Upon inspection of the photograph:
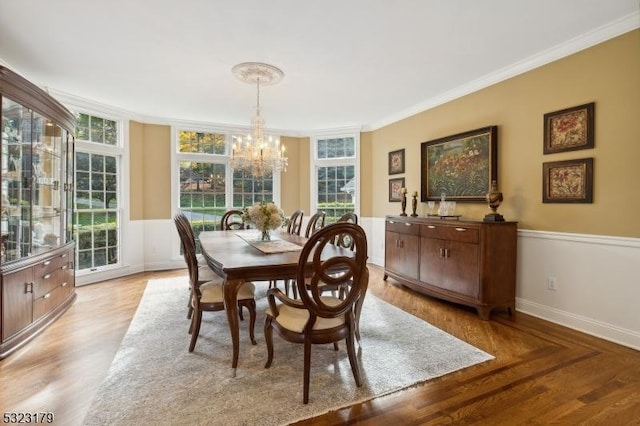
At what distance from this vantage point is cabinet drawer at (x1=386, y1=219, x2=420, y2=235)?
4067 millimetres

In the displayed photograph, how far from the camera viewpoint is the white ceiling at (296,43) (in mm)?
2395

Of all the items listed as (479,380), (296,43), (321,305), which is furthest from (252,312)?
(296,43)

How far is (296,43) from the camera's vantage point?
114 inches

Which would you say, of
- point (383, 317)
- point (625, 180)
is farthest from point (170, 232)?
point (625, 180)

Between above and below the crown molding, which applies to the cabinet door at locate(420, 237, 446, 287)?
below

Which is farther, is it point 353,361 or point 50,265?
point 50,265

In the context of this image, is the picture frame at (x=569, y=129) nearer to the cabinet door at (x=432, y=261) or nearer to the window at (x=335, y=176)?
the cabinet door at (x=432, y=261)

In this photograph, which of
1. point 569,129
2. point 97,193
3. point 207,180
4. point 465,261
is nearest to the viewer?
point 569,129

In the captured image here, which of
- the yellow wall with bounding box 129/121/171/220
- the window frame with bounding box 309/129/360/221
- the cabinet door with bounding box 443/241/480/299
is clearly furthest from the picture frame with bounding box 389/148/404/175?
the yellow wall with bounding box 129/121/171/220

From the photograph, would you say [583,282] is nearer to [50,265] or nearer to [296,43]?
[296,43]

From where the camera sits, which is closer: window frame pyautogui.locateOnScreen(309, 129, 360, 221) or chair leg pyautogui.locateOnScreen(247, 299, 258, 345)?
chair leg pyautogui.locateOnScreen(247, 299, 258, 345)

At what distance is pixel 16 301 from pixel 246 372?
2.03 metres

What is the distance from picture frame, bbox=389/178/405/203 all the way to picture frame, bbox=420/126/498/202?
1.99 ft

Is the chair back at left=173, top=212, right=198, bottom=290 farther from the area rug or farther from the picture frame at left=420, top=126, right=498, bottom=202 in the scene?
the picture frame at left=420, top=126, right=498, bottom=202
